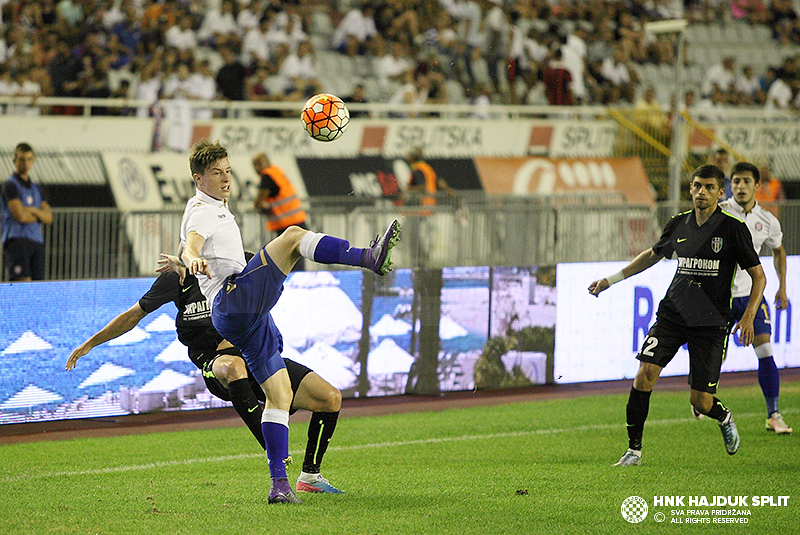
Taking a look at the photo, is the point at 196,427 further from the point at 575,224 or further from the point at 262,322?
the point at 575,224

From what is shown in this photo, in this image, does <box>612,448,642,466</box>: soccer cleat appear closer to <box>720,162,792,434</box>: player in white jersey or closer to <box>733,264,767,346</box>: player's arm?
<box>733,264,767,346</box>: player's arm

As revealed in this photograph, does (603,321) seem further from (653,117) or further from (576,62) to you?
(576,62)

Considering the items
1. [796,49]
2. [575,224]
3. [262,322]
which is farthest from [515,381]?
[796,49]

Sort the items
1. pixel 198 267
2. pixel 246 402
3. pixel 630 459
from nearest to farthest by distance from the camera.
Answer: pixel 198 267 → pixel 246 402 → pixel 630 459

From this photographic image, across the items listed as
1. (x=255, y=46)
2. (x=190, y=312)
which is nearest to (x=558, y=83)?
(x=255, y=46)

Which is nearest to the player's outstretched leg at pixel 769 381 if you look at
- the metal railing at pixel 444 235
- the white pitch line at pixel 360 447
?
the white pitch line at pixel 360 447

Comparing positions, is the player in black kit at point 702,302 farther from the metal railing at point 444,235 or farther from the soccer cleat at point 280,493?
the metal railing at point 444,235

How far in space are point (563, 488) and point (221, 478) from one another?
86.9 inches

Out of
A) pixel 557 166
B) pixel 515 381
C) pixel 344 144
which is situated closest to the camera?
pixel 515 381

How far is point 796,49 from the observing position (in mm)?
24297

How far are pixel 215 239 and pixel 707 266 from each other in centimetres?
341

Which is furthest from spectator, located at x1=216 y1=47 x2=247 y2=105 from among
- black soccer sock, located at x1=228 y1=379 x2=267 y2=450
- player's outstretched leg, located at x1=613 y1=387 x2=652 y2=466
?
player's outstretched leg, located at x1=613 y1=387 x2=652 y2=466

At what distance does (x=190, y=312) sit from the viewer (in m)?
7.03

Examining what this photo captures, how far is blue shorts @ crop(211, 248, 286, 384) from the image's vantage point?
568 centimetres
